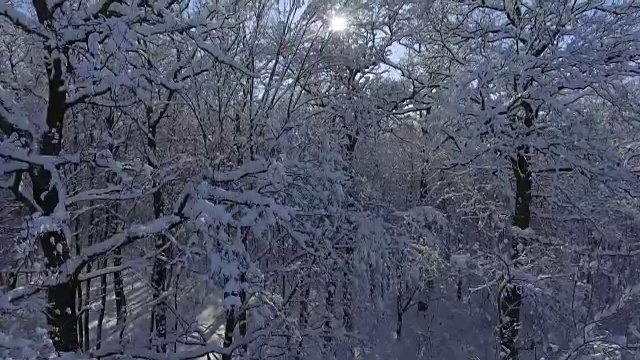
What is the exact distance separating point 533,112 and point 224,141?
457cm

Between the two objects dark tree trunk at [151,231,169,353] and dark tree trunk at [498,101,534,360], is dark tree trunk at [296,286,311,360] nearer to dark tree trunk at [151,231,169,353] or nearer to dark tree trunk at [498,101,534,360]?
dark tree trunk at [151,231,169,353]

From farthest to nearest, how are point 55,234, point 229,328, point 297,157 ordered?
point 229,328 → point 297,157 → point 55,234

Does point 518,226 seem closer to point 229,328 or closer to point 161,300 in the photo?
point 229,328

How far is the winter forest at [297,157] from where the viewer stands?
4328 millimetres

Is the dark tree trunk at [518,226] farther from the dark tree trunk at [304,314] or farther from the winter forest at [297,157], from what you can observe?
the dark tree trunk at [304,314]

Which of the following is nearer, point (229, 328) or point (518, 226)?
point (229, 328)

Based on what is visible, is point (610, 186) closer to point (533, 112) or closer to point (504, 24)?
point (533, 112)

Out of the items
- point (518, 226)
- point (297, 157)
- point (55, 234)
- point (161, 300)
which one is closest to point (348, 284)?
point (297, 157)

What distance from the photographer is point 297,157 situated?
5.57 metres

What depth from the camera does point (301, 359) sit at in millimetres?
6180

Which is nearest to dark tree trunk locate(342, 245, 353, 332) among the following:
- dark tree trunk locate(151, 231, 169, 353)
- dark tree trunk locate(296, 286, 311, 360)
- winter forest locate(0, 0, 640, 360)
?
winter forest locate(0, 0, 640, 360)

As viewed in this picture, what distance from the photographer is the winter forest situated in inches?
170

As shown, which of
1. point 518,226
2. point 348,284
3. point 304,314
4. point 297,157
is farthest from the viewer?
point 518,226

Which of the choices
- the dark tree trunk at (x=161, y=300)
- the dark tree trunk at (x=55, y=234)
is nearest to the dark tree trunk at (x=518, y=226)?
the dark tree trunk at (x=161, y=300)
